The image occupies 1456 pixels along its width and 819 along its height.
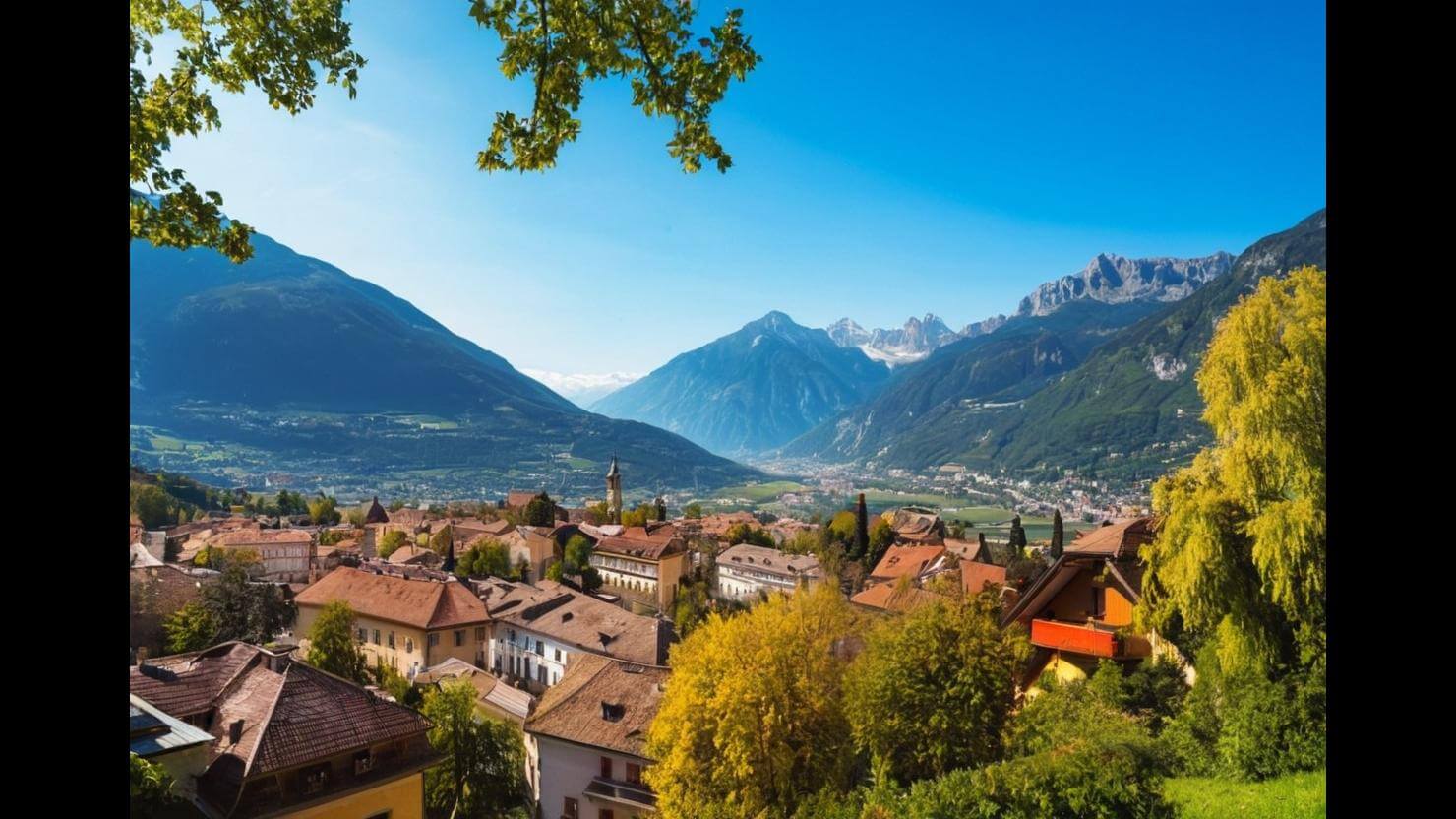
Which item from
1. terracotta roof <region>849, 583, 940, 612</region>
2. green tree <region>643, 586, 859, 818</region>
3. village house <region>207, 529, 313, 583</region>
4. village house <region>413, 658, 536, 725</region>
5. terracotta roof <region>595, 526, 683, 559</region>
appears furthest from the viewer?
terracotta roof <region>595, 526, 683, 559</region>

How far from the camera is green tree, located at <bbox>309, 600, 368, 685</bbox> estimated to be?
25625mm

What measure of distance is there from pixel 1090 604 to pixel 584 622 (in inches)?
1104

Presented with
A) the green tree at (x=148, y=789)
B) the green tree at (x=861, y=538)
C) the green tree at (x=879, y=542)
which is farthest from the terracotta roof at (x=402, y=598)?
the green tree at (x=861, y=538)

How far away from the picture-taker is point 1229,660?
36.5 feet

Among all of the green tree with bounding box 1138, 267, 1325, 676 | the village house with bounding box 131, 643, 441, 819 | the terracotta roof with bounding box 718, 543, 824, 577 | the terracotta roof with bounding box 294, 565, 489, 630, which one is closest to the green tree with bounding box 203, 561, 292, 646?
the terracotta roof with bounding box 294, 565, 489, 630

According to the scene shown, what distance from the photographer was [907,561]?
175 feet

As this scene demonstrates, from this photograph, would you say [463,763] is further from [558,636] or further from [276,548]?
[276,548]

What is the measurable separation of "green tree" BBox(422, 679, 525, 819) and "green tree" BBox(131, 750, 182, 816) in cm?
1317

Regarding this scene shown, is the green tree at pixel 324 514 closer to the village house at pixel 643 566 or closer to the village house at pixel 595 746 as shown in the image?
the village house at pixel 643 566

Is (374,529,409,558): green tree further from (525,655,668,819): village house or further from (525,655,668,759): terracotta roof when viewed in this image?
(525,655,668,819): village house

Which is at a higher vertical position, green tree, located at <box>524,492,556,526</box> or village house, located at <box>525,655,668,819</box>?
green tree, located at <box>524,492,556,526</box>

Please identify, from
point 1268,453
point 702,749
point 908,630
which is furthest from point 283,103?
point 702,749
